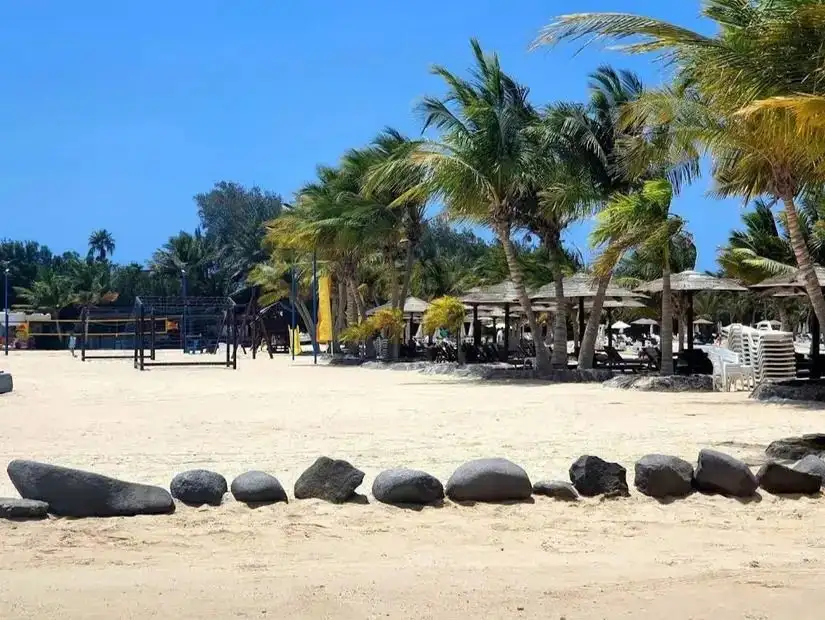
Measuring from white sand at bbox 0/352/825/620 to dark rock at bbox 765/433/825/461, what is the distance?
1.69 feet

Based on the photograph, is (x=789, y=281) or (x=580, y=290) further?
(x=580, y=290)

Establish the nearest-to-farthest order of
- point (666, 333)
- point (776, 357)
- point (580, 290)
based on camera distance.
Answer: point (776, 357) < point (666, 333) < point (580, 290)

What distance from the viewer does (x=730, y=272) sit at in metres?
24.9

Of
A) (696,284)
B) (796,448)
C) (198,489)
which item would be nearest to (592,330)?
(696,284)

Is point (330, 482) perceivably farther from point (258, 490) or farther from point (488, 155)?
point (488, 155)

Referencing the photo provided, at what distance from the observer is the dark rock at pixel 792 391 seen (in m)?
14.5

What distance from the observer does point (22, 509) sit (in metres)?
5.95

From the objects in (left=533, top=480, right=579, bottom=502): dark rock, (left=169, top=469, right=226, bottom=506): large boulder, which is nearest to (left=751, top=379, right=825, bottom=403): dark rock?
(left=533, top=480, right=579, bottom=502): dark rock

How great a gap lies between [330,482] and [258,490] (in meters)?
0.50

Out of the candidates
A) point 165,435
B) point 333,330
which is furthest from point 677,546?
point 333,330

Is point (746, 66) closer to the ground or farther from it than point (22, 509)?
farther from it

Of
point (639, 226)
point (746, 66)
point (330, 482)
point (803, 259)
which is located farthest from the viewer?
point (639, 226)

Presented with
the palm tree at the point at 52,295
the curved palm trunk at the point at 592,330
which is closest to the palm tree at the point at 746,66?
the curved palm trunk at the point at 592,330

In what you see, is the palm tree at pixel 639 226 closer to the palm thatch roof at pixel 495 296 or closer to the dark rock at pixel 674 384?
the dark rock at pixel 674 384
